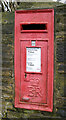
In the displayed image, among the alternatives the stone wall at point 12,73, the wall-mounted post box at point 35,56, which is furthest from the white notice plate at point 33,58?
the stone wall at point 12,73

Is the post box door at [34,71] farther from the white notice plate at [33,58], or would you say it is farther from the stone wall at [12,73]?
the stone wall at [12,73]

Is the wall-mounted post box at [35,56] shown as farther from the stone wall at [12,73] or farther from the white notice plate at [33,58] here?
the stone wall at [12,73]

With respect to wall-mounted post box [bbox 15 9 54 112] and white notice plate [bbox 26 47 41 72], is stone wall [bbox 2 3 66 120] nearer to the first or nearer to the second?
wall-mounted post box [bbox 15 9 54 112]

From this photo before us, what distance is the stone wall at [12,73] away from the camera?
5.71ft

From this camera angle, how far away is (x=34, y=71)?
172 cm

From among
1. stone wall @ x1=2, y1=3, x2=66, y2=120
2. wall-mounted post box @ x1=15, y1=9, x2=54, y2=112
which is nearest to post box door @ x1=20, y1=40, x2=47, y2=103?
wall-mounted post box @ x1=15, y1=9, x2=54, y2=112

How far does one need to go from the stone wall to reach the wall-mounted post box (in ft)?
0.39

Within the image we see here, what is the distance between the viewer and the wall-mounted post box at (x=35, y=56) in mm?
1684

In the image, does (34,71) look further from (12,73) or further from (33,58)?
(12,73)

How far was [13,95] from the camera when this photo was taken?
1.92 meters

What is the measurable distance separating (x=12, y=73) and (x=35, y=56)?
545 mm

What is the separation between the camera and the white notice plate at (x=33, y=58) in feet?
5.58

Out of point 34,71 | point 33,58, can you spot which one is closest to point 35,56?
point 33,58

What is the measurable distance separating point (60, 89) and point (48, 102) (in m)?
0.30
